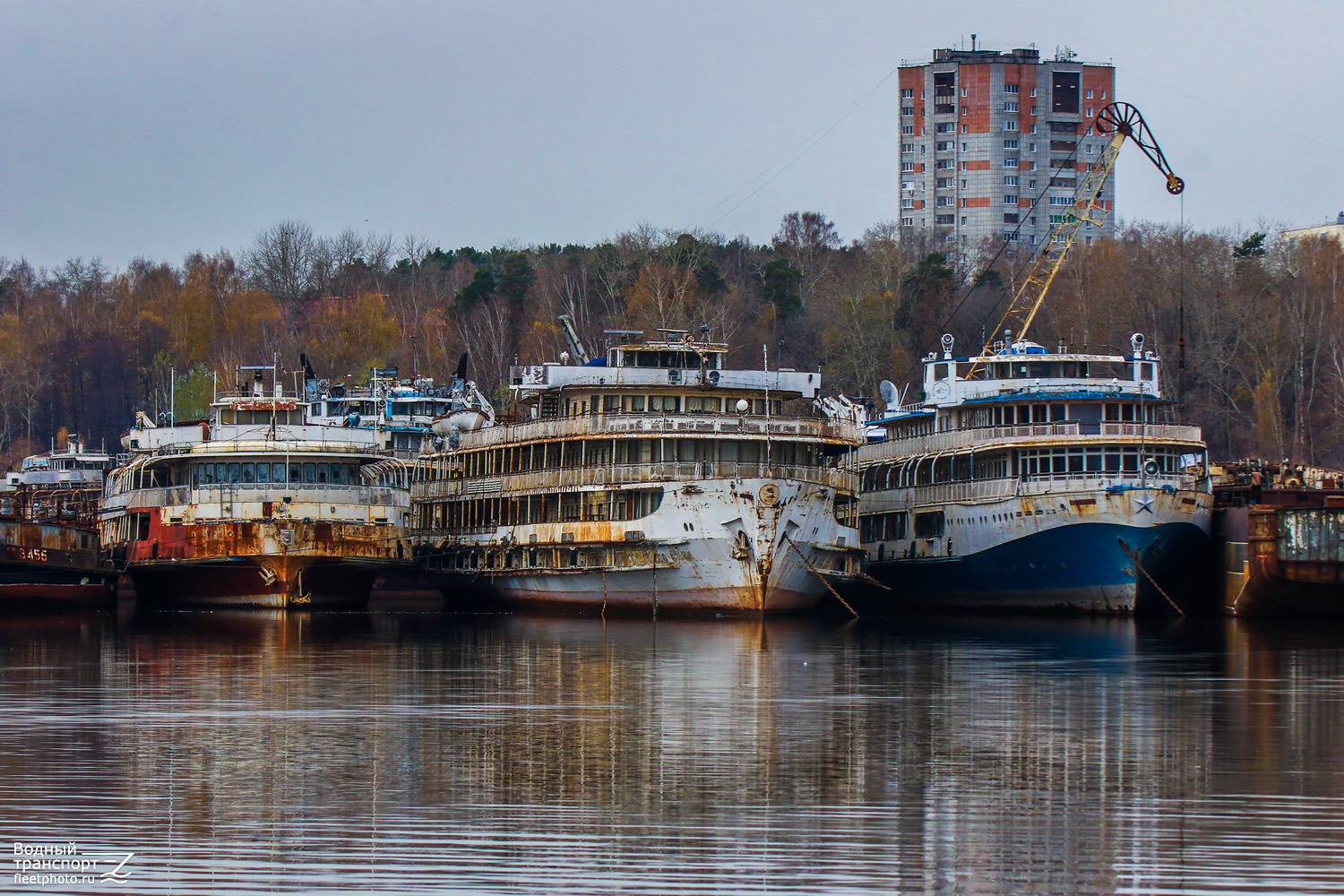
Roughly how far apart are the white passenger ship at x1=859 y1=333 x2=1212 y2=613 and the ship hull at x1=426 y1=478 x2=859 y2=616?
6.77 metres

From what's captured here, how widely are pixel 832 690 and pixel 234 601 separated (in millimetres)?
37299

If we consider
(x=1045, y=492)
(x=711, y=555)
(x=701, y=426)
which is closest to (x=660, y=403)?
(x=701, y=426)

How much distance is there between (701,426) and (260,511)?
1883 centimetres

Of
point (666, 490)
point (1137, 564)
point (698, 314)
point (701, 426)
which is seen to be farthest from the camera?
point (698, 314)

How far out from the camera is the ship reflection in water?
1912 cm

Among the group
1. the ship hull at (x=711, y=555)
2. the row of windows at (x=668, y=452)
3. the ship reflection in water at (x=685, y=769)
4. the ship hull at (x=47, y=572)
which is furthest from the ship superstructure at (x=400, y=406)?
the ship reflection in water at (x=685, y=769)

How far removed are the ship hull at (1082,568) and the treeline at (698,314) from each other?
24595mm

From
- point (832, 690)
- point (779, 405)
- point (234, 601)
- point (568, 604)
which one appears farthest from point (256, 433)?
point (832, 690)

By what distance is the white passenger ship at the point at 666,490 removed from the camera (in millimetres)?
57719

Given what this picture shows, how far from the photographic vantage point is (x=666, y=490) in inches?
2299

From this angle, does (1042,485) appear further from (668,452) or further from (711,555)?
(668,452)

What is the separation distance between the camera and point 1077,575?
62312 mm

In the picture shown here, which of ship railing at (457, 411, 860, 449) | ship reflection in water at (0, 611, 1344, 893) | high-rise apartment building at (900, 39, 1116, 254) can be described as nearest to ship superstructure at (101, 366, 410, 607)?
ship railing at (457, 411, 860, 449)

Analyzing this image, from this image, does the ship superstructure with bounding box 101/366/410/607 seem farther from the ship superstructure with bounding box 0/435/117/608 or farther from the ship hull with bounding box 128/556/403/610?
the ship superstructure with bounding box 0/435/117/608
